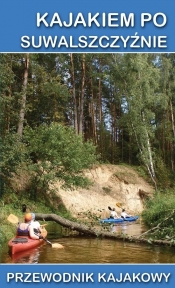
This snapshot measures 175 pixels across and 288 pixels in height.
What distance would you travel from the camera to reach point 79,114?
1048 inches

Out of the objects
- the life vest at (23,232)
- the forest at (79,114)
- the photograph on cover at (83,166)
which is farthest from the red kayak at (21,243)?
the forest at (79,114)

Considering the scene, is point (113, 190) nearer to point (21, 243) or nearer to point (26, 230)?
point (26, 230)

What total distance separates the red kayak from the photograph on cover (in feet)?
0.09

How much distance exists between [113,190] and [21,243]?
56.3 feet

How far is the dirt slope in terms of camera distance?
23.7 meters

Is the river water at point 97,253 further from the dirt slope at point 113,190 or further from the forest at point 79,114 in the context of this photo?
the dirt slope at point 113,190

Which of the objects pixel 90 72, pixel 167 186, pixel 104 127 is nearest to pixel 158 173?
pixel 167 186

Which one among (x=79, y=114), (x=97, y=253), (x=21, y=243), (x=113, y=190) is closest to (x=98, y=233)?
(x=97, y=253)

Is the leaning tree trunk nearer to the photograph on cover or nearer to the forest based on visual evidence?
the photograph on cover

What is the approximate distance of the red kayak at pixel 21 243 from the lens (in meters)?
9.03

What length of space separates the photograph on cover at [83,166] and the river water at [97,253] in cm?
3

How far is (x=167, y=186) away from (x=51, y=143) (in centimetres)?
1365

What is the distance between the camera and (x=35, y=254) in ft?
30.2

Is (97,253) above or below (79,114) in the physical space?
below
